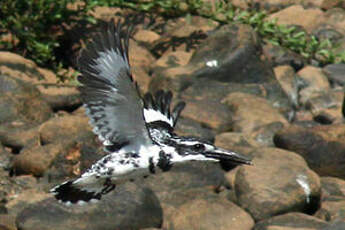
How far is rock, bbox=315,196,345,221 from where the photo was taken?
7.91 metres

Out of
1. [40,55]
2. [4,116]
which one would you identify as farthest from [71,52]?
[4,116]

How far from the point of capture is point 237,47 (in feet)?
34.6

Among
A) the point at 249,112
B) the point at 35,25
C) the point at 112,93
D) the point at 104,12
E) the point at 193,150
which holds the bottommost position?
the point at 249,112

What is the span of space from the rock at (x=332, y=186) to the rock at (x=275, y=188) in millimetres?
468

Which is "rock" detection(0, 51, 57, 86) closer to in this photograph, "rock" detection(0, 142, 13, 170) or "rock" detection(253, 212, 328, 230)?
"rock" detection(0, 142, 13, 170)

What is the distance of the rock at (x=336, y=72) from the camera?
1133cm

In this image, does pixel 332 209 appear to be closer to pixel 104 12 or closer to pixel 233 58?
pixel 233 58

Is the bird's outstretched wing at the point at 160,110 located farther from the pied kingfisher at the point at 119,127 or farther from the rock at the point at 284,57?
the rock at the point at 284,57

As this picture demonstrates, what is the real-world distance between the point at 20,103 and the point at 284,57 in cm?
435

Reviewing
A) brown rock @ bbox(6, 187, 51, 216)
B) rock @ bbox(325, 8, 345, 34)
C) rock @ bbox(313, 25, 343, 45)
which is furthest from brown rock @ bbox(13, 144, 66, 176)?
rock @ bbox(325, 8, 345, 34)

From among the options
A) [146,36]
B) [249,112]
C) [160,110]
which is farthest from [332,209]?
[146,36]

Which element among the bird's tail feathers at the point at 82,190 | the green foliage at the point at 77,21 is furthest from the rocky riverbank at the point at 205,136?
the bird's tail feathers at the point at 82,190

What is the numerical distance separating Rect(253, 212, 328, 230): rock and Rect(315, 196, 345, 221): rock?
0.54 meters

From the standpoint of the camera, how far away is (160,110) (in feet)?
20.7
